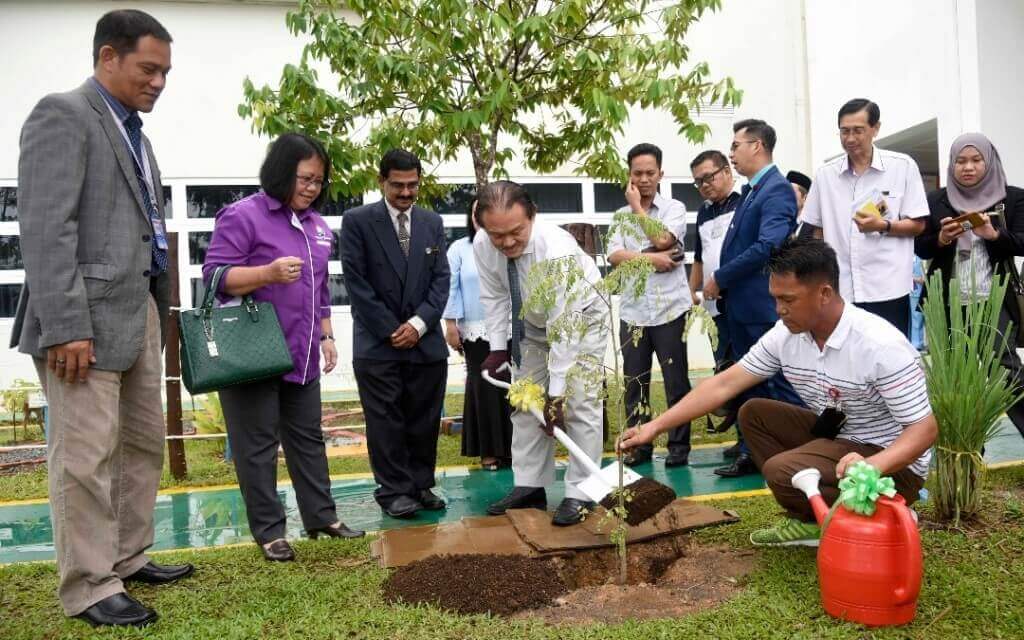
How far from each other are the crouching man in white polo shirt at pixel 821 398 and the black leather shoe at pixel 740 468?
149 centimetres

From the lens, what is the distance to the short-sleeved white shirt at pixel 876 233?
452 cm

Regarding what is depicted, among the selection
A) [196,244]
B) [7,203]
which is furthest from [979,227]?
[7,203]

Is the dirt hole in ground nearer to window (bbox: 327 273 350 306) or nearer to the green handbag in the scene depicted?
the green handbag

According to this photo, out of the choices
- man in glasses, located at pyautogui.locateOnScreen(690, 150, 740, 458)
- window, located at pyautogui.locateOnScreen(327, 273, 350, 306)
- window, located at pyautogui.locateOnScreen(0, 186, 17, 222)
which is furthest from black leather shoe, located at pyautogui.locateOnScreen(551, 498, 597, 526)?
window, located at pyautogui.locateOnScreen(0, 186, 17, 222)

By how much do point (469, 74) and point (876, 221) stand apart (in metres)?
3.12

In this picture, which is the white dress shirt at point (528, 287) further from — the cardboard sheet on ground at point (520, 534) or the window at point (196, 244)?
the window at point (196, 244)

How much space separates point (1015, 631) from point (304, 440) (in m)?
3.04

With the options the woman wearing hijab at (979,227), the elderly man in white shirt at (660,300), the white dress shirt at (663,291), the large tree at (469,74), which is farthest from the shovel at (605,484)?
the large tree at (469,74)

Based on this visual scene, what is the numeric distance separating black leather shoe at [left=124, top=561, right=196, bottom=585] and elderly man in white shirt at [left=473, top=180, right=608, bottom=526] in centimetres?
162

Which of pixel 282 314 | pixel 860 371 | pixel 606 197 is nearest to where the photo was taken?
pixel 860 371

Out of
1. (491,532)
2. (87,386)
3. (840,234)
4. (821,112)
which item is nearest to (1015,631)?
(491,532)

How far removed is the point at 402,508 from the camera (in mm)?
4547

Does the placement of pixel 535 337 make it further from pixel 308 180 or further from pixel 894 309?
pixel 894 309

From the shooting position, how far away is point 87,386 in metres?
3.00
